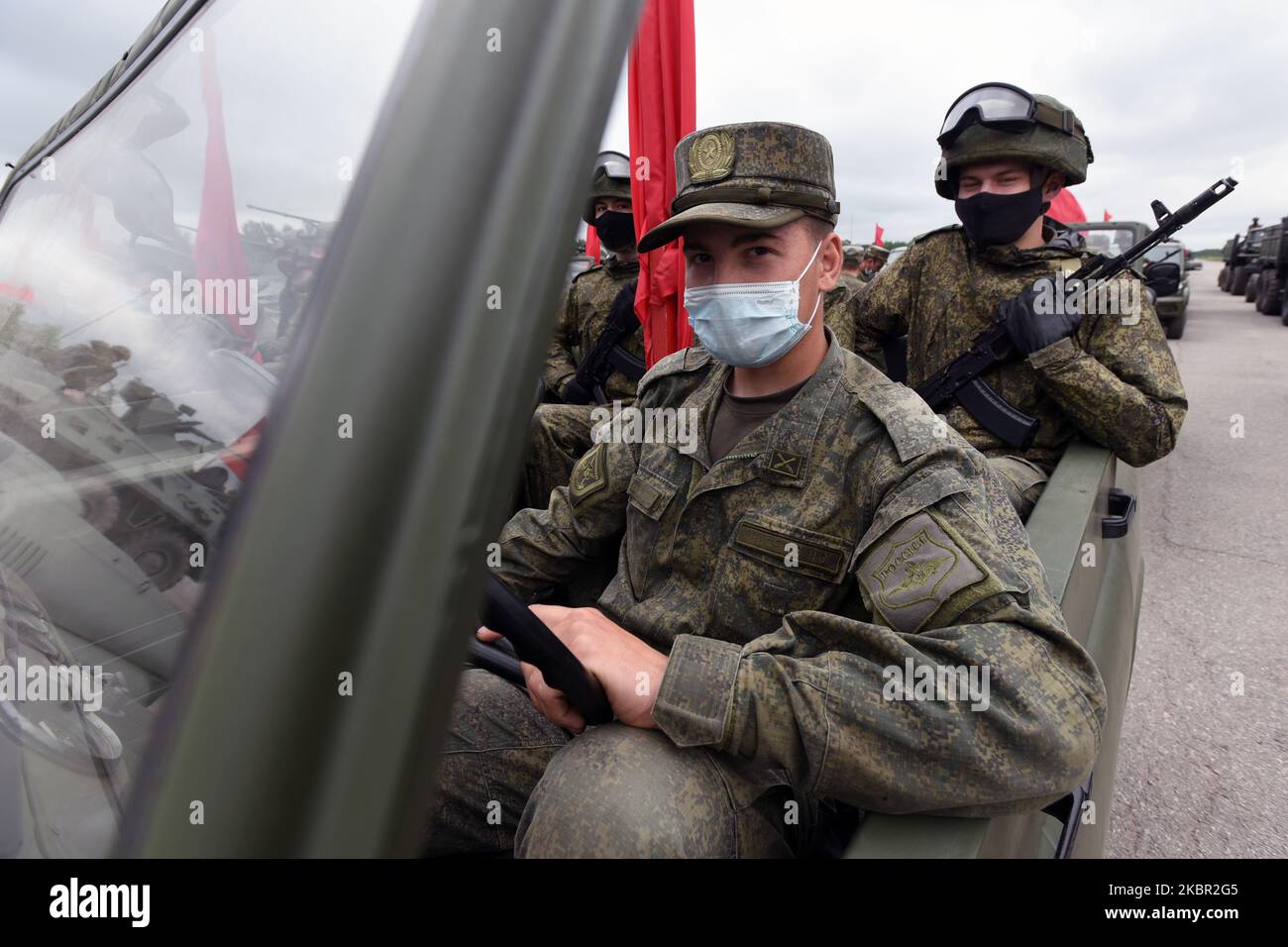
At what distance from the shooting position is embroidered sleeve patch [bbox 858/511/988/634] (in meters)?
1.14

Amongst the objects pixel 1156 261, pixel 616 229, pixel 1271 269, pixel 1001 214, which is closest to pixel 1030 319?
pixel 1001 214

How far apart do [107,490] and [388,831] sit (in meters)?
0.45

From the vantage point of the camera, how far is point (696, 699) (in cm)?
111

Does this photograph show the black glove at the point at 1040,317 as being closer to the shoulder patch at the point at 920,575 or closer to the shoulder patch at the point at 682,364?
the shoulder patch at the point at 682,364

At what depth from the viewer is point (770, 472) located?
1.43 metres

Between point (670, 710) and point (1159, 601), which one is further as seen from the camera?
point (1159, 601)

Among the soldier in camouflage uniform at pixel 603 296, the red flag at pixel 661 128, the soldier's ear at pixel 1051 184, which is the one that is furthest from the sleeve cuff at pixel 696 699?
the soldier in camouflage uniform at pixel 603 296

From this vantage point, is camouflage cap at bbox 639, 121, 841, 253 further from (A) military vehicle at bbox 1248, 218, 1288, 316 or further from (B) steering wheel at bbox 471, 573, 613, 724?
(A) military vehicle at bbox 1248, 218, 1288, 316

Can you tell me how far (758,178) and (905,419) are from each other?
21.2 inches

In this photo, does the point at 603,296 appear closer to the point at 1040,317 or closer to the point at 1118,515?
the point at 1040,317

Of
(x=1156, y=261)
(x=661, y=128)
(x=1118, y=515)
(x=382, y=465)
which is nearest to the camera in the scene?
(x=382, y=465)

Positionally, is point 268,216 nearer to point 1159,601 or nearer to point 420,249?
point 420,249

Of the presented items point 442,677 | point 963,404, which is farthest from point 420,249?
point 963,404

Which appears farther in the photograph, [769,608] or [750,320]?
[750,320]
